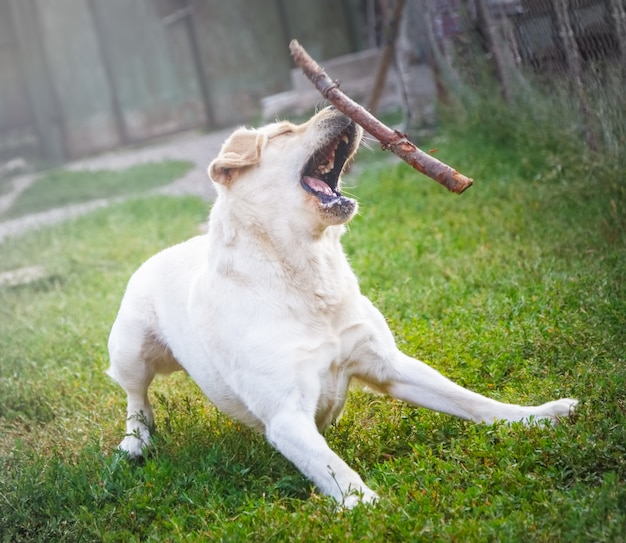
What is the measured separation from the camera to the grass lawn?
3096mm

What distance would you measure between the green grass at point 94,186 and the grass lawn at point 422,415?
595cm

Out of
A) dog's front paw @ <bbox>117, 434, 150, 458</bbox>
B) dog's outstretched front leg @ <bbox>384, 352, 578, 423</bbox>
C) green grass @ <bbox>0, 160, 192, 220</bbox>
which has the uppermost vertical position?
dog's outstretched front leg @ <bbox>384, 352, 578, 423</bbox>

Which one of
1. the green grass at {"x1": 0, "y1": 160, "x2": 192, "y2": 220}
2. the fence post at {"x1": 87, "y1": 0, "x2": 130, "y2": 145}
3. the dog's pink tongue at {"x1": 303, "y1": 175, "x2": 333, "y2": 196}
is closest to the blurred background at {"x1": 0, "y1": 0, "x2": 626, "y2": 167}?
the fence post at {"x1": 87, "y1": 0, "x2": 130, "y2": 145}

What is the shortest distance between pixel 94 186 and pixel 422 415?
1140 centimetres

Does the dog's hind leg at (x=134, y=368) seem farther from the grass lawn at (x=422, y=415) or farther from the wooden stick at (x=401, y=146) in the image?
the wooden stick at (x=401, y=146)

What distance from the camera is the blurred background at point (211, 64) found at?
34.1 ft

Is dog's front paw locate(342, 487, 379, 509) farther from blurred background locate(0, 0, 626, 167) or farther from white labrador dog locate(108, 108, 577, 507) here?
blurred background locate(0, 0, 626, 167)

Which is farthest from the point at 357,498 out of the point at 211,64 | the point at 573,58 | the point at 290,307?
the point at 211,64

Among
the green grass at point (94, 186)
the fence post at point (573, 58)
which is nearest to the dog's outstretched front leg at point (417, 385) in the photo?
the fence post at point (573, 58)

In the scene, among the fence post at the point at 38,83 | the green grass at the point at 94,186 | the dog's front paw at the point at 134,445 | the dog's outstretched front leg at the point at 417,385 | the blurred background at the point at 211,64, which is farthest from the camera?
the fence post at the point at 38,83

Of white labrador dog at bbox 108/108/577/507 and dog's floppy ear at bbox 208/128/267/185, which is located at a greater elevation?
dog's floppy ear at bbox 208/128/267/185

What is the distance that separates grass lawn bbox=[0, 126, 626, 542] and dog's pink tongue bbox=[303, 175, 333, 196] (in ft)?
3.62

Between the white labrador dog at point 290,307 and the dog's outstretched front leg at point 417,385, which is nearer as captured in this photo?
the white labrador dog at point 290,307

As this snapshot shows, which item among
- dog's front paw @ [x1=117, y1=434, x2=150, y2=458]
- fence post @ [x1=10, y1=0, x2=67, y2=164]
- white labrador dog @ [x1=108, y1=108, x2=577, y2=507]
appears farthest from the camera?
fence post @ [x1=10, y1=0, x2=67, y2=164]
